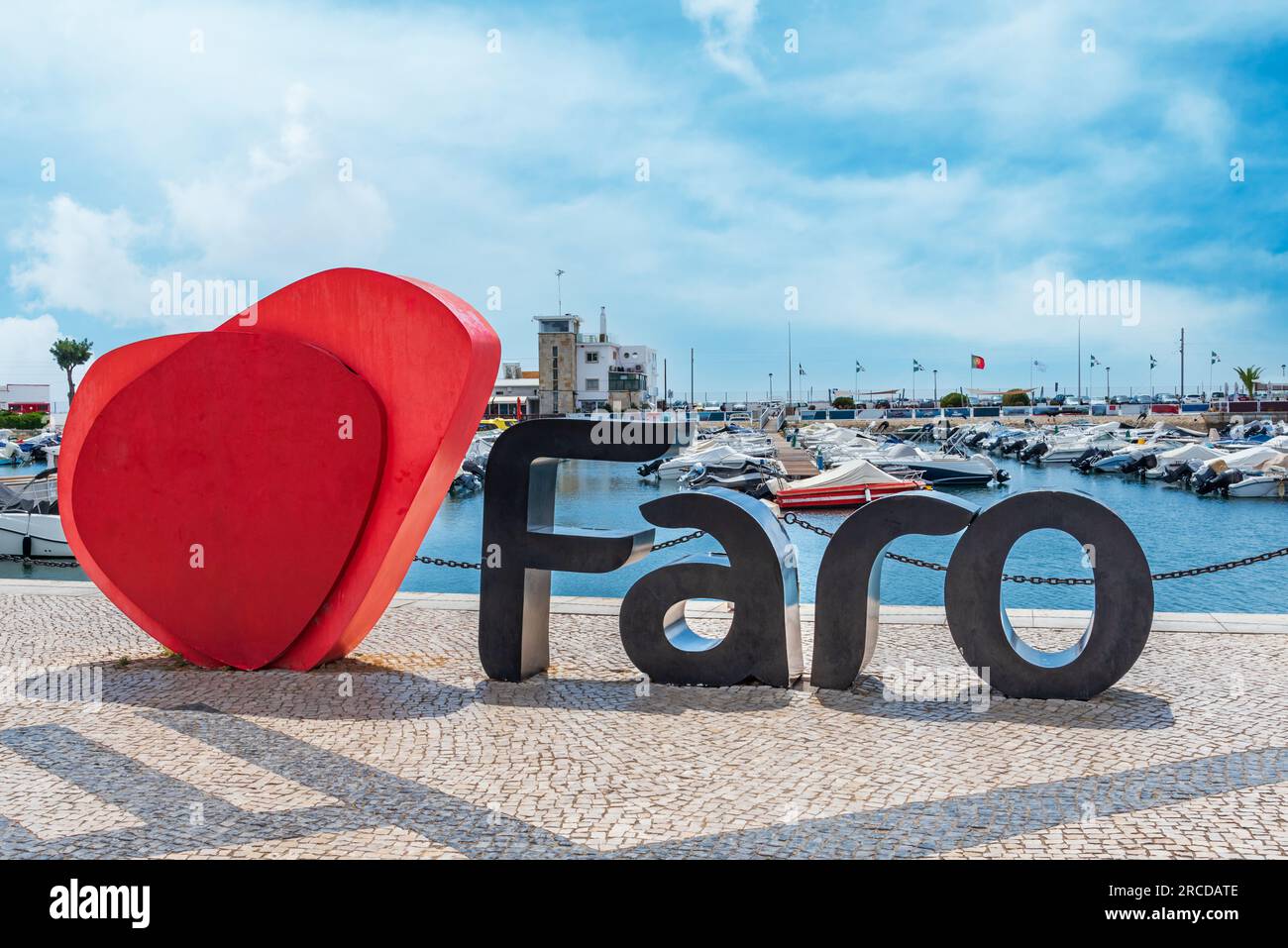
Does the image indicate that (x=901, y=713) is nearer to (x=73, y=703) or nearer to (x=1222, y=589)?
(x=73, y=703)

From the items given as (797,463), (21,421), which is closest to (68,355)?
(21,421)

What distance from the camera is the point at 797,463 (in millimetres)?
47188

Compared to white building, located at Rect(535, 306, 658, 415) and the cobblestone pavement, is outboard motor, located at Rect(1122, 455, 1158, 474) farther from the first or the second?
white building, located at Rect(535, 306, 658, 415)

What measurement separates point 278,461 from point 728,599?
3.97m

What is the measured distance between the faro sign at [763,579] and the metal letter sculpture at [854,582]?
1 cm

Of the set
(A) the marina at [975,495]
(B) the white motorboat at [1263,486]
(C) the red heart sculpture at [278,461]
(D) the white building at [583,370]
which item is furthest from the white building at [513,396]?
(C) the red heart sculpture at [278,461]

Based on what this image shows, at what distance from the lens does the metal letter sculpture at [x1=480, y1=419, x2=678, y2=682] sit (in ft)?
27.1

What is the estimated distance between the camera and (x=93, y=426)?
8.83m

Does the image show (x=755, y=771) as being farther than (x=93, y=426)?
No

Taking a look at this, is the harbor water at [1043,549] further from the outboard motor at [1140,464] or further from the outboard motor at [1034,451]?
the outboard motor at [1034,451]

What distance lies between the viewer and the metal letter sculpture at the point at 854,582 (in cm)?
804
